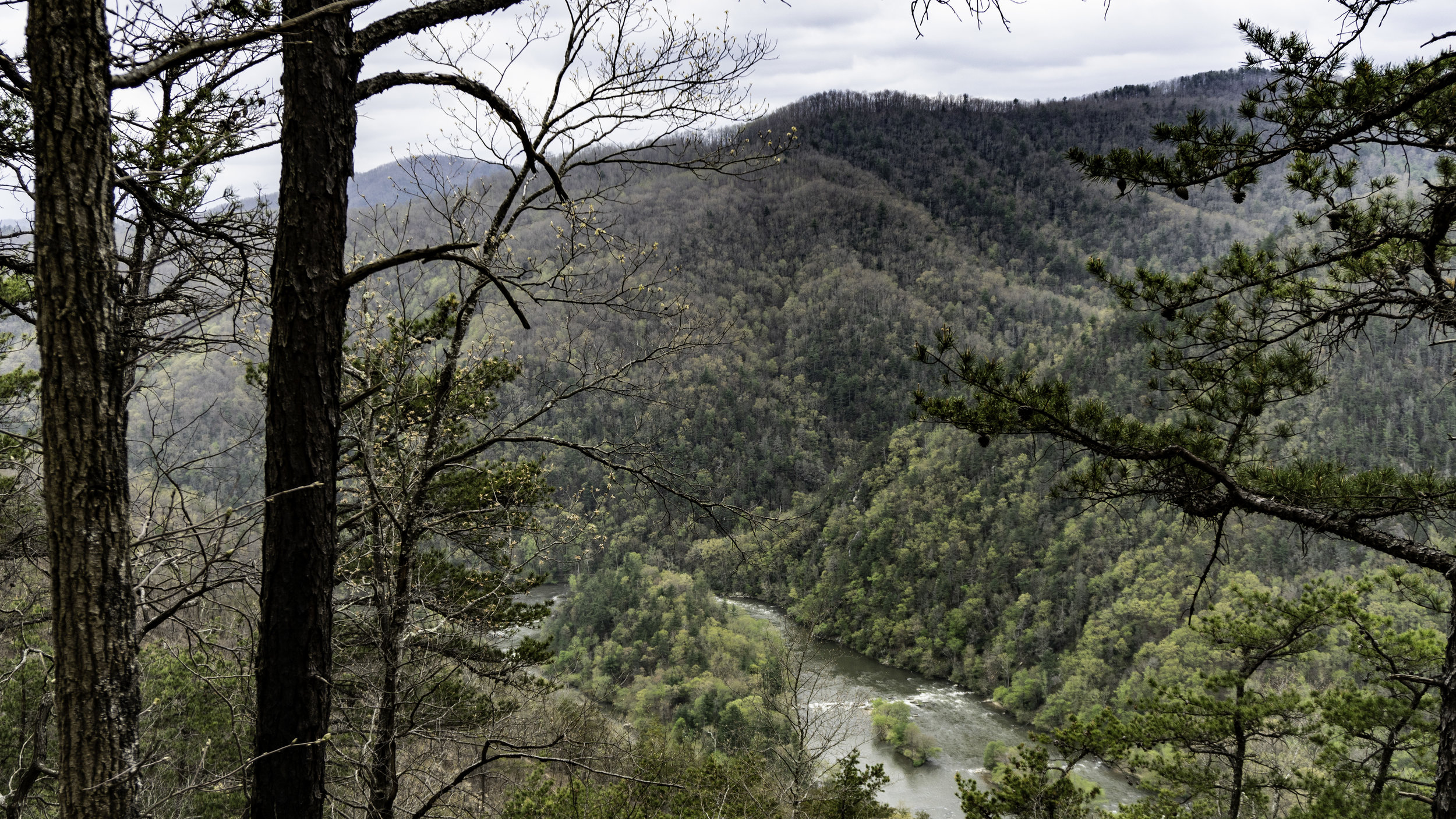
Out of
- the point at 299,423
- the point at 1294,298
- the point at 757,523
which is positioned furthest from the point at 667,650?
the point at 299,423

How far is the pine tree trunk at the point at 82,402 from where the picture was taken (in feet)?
5.07

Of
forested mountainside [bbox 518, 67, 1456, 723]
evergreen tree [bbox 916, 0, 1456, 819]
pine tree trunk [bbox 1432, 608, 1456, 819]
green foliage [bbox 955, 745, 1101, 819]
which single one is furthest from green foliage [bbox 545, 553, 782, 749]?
pine tree trunk [bbox 1432, 608, 1456, 819]

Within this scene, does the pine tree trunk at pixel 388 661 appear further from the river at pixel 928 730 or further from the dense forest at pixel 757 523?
the river at pixel 928 730

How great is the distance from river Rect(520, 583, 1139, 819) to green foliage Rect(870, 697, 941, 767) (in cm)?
30

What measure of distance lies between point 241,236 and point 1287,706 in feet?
35.4

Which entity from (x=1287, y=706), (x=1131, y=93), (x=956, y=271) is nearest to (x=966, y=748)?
(x=1287, y=706)

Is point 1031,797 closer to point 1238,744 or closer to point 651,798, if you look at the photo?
point 1238,744

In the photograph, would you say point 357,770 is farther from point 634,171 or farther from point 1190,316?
point 1190,316

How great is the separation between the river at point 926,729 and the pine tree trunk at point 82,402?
2063 centimetres

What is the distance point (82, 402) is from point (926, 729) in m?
35.9

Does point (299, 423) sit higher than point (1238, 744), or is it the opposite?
point (299, 423)

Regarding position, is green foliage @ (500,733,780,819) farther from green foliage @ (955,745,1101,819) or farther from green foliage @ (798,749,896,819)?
green foliage @ (955,745,1101,819)

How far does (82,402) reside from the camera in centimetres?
163

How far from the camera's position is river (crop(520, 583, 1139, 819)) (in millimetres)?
26578
